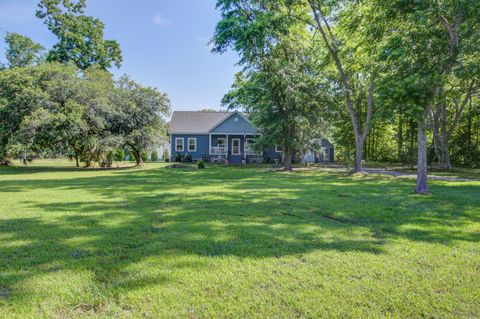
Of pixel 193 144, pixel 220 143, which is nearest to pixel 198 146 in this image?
pixel 193 144

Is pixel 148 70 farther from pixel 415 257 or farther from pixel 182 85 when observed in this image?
pixel 415 257

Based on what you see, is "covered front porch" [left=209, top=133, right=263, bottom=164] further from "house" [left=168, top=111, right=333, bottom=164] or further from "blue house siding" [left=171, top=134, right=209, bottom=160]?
"blue house siding" [left=171, top=134, right=209, bottom=160]

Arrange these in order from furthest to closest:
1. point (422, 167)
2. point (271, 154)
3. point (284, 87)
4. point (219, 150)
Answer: point (271, 154) < point (219, 150) < point (284, 87) < point (422, 167)

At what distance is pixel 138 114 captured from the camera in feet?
70.7

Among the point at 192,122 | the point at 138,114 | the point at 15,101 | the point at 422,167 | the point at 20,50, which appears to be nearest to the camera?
the point at 422,167

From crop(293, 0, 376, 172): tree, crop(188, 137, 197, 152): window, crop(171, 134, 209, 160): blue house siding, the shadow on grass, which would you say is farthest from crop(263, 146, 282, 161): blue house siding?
the shadow on grass

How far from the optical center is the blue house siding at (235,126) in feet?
96.9

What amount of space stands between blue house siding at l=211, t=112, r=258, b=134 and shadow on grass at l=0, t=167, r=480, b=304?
21.6 m

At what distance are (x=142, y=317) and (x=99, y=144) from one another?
1887cm

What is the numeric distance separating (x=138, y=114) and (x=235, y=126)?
10735 mm

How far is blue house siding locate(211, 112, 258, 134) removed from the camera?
1163 inches

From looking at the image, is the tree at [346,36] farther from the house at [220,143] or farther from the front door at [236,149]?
the front door at [236,149]

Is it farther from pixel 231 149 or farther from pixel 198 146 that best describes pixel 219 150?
pixel 198 146

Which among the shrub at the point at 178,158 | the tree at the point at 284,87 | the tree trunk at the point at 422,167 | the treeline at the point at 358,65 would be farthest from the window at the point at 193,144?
the tree trunk at the point at 422,167
